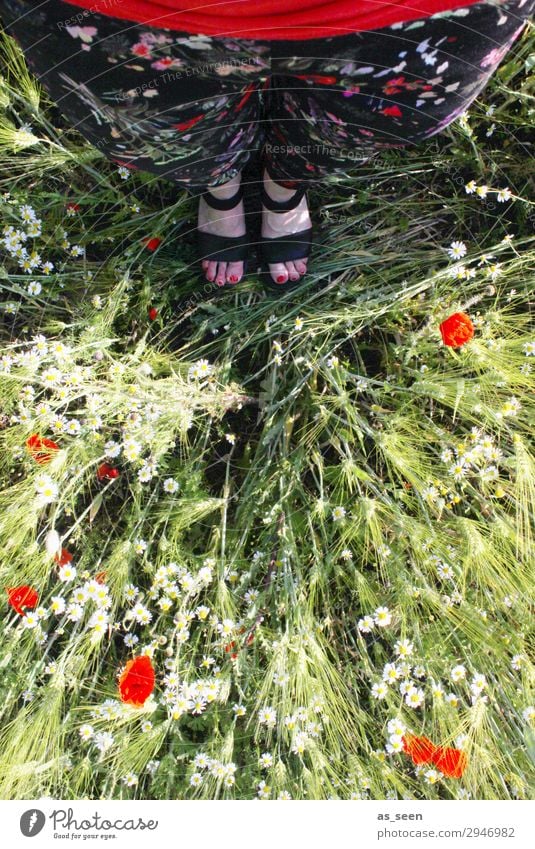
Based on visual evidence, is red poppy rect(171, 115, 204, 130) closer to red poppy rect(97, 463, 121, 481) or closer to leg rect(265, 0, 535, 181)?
leg rect(265, 0, 535, 181)

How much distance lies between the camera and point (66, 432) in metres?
1.17

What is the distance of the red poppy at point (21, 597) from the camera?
107 centimetres

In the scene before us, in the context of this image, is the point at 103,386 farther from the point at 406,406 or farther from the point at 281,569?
the point at 406,406

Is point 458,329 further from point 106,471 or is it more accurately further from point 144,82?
point 106,471

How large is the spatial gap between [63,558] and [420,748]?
0.78 metres

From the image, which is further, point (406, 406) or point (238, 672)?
point (406, 406)

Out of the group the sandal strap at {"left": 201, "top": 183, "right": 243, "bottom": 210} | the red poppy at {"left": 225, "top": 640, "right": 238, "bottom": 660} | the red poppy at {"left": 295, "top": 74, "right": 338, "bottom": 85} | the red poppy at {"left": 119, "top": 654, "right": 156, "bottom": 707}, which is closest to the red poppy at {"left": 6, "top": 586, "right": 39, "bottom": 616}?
the red poppy at {"left": 119, "top": 654, "right": 156, "bottom": 707}

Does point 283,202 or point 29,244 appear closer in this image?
point 283,202

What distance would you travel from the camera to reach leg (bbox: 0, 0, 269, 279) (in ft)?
1.94

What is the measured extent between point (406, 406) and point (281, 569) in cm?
43

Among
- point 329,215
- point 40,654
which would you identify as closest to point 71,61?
point 329,215

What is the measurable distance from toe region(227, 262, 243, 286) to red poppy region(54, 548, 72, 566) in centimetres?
69

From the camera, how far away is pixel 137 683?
3.36 feet

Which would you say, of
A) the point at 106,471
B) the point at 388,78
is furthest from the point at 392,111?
the point at 106,471
